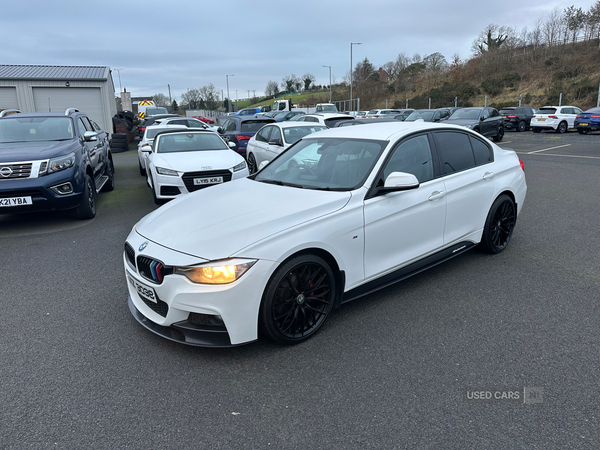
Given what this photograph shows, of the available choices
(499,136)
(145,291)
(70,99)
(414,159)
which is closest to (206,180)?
(414,159)

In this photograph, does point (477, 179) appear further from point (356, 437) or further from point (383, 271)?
point (356, 437)

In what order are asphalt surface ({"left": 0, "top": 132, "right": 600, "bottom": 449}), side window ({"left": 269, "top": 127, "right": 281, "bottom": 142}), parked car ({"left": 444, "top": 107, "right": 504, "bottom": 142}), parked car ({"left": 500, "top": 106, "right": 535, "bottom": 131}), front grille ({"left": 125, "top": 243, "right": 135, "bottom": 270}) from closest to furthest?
asphalt surface ({"left": 0, "top": 132, "right": 600, "bottom": 449})
front grille ({"left": 125, "top": 243, "right": 135, "bottom": 270})
side window ({"left": 269, "top": 127, "right": 281, "bottom": 142})
parked car ({"left": 444, "top": 107, "right": 504, "bottom": 142})
parked car ({"left": 500, "top": 106, "right": 535, "bottom": 131})

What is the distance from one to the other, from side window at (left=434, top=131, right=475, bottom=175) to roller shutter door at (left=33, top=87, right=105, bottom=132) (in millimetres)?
24880

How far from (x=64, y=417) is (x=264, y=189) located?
7.72 ft

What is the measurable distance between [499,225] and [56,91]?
27092 mm

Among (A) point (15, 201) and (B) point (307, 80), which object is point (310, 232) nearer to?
(A) point (15, 201)

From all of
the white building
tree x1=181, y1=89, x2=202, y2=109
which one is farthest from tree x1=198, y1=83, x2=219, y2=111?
the white building

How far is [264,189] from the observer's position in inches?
161

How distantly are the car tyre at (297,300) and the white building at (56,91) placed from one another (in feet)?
84.5

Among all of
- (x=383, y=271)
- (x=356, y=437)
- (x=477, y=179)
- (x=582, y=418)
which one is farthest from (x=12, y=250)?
(x=582, y=418)

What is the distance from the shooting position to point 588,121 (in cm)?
2430

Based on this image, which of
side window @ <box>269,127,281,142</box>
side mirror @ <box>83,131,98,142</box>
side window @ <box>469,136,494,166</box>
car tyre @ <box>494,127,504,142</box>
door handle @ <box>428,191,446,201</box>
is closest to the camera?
door handle @ <box>428,191,446,201</box>

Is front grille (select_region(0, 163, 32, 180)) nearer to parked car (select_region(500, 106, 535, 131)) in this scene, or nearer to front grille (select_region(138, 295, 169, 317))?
front grille (select_region(138, 295, 169, 317))

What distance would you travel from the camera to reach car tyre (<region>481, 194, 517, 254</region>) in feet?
16.3
